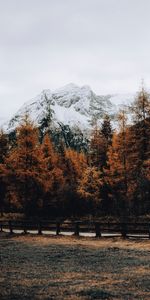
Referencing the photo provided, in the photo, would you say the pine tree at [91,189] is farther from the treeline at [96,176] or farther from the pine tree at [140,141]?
the pine tree at [140,141]

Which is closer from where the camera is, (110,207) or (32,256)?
(32,256)

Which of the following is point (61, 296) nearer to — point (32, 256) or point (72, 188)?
point (32, 256)

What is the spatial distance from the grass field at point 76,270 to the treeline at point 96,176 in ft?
49.3

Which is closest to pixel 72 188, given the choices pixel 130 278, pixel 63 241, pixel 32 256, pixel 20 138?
pixel 20 138

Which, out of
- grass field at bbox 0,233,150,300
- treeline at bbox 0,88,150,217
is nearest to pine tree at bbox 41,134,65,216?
treeline at bbox 0,88,150,217

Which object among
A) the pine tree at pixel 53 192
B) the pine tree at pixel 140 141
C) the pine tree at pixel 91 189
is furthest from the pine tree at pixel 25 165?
the pine tree at pixel 140 141

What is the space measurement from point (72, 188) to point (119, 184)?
7858 millimetres

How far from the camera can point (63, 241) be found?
94.6 ft

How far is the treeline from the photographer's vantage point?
41.6 metres

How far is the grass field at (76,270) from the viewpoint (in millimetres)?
12484

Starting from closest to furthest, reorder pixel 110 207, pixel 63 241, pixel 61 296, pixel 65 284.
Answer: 1. pixel 61 296
2. pixel 65 284
3. pixel 63 241
4. pixel 110 207

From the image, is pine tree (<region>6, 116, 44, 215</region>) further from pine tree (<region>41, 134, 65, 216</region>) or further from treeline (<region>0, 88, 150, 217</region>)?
pine tree (<region>41, 134, 65, 216</region>)

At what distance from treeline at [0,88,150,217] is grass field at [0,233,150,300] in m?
15.0

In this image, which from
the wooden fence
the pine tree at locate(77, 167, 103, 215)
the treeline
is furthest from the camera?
the pine tree at locate(77, 167, 103, 215)
